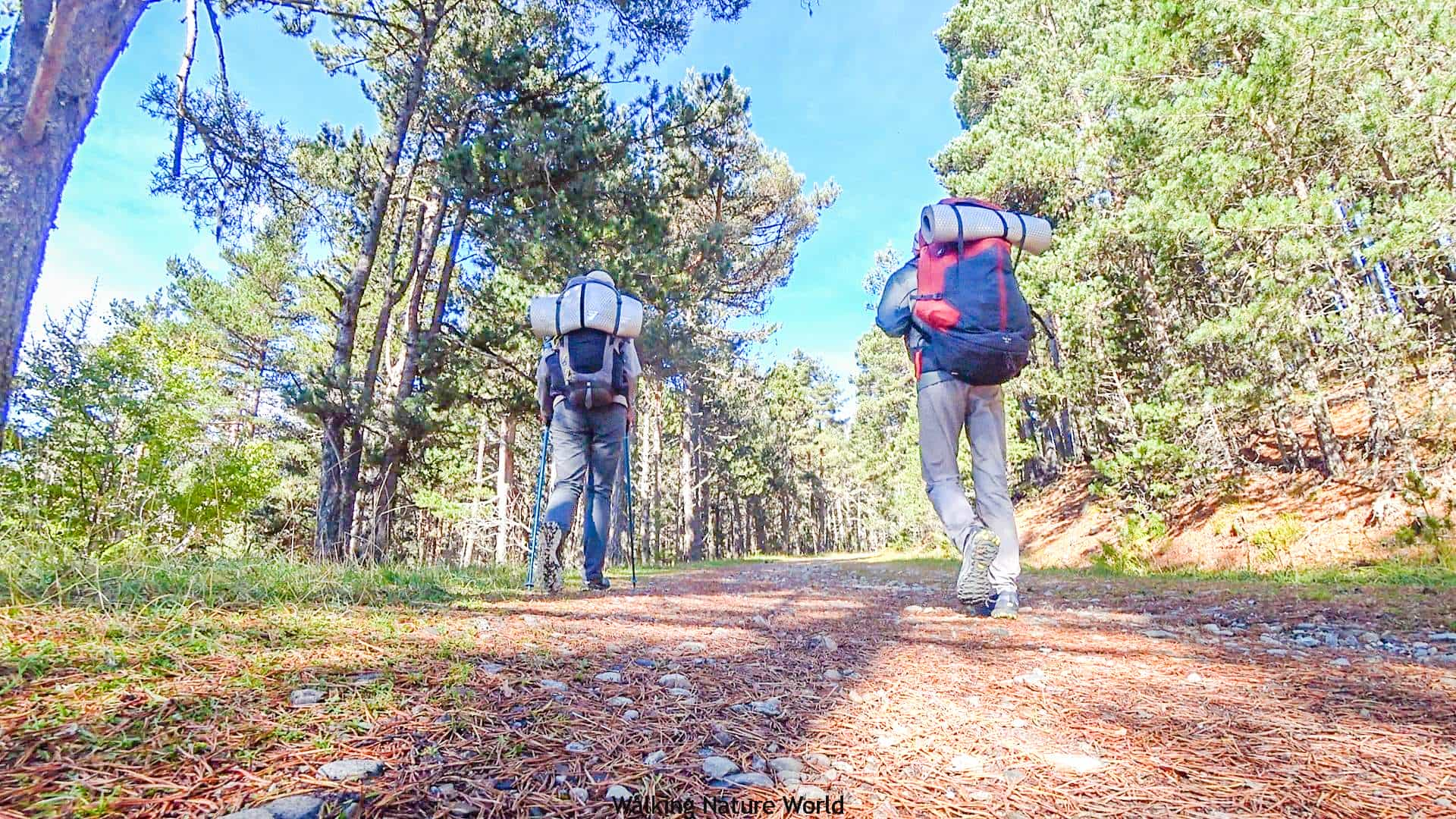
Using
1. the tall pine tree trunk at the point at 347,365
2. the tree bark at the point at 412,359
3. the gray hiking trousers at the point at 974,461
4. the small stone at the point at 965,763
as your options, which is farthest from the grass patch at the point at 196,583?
the tree bark at the point at 412,359

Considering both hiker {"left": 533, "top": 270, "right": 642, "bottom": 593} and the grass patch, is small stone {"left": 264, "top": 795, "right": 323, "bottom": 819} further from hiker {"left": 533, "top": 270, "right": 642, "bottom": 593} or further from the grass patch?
hiker {"left": 533, "top": 270, "right": 642, "bottom": 593}

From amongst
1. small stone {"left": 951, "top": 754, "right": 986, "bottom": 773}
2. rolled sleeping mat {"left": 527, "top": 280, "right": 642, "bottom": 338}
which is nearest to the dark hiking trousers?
A: rolled sleeping mat {"left": 527, "top": 280, "right": 642, "bottom": 338}

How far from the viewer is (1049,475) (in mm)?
17406

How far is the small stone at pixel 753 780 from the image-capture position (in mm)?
1114

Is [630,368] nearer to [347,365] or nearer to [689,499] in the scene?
[347,365]

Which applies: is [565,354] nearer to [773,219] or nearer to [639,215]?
[639,215]

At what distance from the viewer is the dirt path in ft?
3.33

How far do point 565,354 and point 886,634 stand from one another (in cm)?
265

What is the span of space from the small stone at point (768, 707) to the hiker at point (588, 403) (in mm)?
2599

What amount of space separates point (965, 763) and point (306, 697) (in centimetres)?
139

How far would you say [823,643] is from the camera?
250 centimetres

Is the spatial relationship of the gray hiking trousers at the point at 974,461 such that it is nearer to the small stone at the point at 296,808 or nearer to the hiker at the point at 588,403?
the hiker at the point at 588,403

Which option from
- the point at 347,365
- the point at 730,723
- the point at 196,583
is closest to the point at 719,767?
the point at 730,723

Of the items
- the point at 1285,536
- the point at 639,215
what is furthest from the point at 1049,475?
the point at 639,215
